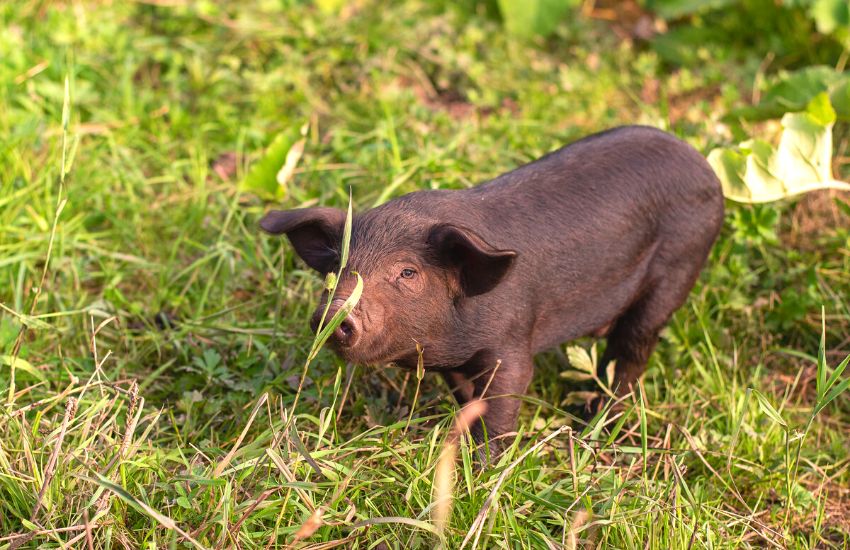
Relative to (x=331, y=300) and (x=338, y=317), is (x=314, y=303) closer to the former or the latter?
(x=331, y=300)

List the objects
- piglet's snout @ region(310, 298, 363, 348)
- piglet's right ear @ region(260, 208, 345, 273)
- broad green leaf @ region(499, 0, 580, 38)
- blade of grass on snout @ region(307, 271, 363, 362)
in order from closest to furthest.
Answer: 1. blade of grass on snout @ region(307, 271, 363, 362)
2. piglet's snout @ region(310, 298, 363, 348)
3. piglet's right ear @ region(260, 208, 345, 273)
4. broad green leaf @ region(499, 0, 580, 38)

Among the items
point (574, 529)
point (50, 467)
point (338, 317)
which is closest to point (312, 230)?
point (338, 317)

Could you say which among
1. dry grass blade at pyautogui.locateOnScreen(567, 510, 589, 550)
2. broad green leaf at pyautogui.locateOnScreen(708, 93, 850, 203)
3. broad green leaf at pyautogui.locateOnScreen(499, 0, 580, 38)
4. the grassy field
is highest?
broad green leaf at pyautogui.locateOnScreen(708, 93, 850, 203)

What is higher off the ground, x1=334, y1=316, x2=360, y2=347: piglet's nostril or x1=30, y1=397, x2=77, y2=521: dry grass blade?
x1=334, y1=316, x2=360, y2=347: piglet's nostril

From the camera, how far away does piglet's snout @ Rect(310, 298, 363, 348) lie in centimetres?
322

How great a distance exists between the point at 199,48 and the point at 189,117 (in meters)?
0.67

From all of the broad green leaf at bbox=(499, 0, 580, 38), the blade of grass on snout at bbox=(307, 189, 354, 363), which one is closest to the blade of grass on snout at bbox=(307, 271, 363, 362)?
the blade of grass on snout at bbox=(307, 189, 354, 363)

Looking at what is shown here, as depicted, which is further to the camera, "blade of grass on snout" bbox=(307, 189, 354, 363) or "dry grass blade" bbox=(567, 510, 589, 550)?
"blade of grass on snout" bbox=(307, 189, 354, 363)

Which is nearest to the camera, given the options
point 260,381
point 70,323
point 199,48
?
point 260,381

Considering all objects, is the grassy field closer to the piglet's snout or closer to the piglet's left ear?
the piglet's snout

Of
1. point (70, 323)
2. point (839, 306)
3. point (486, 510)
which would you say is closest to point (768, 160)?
point (839, 306)

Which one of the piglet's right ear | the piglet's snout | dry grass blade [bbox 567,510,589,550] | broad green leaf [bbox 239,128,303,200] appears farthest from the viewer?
broad green leaf [bbox 239,128,303,200]

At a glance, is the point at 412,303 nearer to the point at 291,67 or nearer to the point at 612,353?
the point at 612,353

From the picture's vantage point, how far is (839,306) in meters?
4.68
